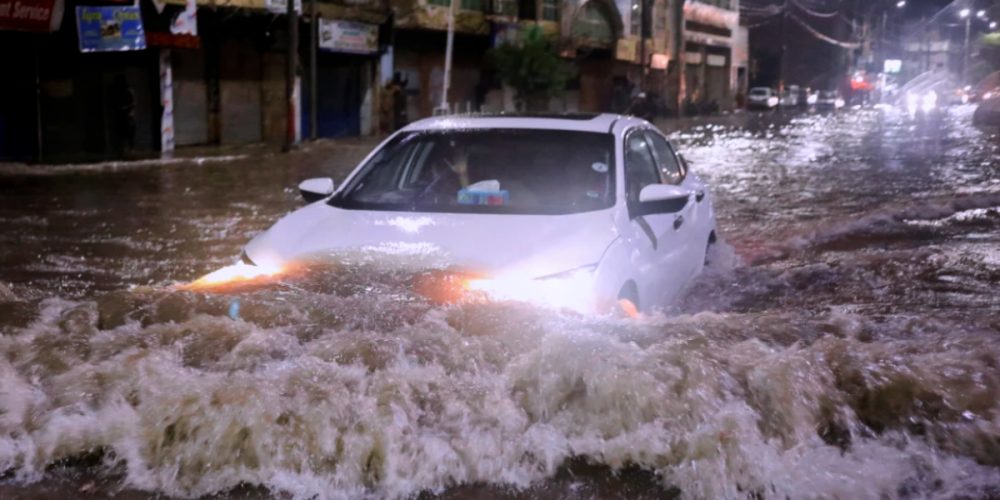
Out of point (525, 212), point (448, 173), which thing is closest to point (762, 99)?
point (448, 173)

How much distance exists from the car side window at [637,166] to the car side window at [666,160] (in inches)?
5.9

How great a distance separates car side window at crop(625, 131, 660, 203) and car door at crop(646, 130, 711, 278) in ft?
0.47

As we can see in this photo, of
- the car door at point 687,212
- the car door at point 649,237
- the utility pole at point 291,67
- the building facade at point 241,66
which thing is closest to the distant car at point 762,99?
the building facade at point 241,66

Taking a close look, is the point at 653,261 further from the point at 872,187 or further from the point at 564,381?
the point at 872,187

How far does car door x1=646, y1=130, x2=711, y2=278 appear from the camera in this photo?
6520 mm

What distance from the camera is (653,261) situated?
5.70m

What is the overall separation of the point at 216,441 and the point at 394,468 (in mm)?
622

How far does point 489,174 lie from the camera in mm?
6148

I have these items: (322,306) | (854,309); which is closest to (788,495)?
(322,306)

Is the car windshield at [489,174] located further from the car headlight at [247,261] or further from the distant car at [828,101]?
the distant car at [828,101]

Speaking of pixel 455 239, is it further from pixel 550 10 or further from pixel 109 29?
pixel 550 10

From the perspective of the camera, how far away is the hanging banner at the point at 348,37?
2753 centimetres

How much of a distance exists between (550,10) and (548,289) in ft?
120

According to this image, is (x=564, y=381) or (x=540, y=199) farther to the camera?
(x=540, y=199)
